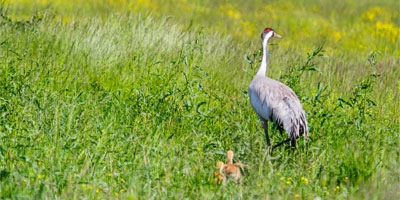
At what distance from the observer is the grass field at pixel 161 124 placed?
425cm

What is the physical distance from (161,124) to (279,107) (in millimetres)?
1213

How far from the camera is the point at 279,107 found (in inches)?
217

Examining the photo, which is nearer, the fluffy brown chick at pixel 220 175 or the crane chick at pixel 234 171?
the fluffy brown chick at pixel 220 175

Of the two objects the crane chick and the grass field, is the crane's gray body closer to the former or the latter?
the grass field

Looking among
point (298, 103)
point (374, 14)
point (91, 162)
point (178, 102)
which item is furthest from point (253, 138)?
point (374, 14)

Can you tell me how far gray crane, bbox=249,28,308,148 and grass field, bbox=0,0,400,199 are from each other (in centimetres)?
22

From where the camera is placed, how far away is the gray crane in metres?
5.34

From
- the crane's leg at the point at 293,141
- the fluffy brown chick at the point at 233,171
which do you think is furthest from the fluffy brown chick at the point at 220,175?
the crane's leg at the point at 293,141

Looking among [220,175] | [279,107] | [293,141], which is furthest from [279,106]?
[220,175]

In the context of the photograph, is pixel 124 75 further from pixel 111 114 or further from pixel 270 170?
pixel 270 170

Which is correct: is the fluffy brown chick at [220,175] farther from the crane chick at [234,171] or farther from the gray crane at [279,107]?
the gray crane at [279,107]

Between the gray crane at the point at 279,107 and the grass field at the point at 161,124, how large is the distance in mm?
222

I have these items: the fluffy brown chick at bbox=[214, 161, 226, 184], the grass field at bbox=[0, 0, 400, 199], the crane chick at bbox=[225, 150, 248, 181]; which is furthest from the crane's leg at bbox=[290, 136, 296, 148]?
the fluffy brown chick at bbox=[214, 161, 226, 184]

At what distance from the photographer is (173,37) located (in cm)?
841
